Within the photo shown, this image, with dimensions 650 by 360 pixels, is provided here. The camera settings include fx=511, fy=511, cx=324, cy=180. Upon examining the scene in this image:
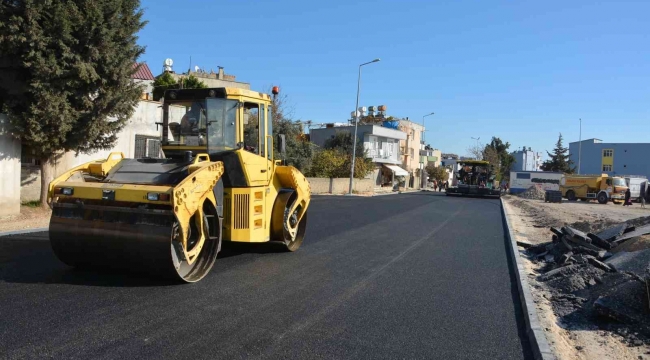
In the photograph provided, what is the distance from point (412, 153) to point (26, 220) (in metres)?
66.3

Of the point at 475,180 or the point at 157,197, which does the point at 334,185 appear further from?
the point at 157,197

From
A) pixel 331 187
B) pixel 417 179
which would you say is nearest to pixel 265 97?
pixel 331 187

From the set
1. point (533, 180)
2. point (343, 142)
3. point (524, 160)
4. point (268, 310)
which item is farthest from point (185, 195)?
point (524, 160)

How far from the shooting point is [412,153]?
75375 millimetres

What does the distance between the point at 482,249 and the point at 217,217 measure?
6.74 meters

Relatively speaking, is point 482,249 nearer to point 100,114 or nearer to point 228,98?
point 228,98

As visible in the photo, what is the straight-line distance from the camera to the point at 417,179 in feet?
248

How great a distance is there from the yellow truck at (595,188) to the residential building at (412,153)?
24.6m

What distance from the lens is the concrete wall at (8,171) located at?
12.4 m

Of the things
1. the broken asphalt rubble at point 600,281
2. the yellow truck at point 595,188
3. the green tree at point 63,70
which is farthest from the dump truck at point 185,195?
the yellow truck at point 595,188

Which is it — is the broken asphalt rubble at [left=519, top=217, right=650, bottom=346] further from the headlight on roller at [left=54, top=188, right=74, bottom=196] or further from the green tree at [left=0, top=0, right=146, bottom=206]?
the green tree at [left=0, top=0, right=146, bottom=206]

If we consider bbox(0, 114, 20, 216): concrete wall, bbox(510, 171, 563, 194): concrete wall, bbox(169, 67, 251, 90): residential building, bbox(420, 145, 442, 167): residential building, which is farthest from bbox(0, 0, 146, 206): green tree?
bbox(420, 145, 442, 167): residential building

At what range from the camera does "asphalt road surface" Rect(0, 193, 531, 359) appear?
4590 mm

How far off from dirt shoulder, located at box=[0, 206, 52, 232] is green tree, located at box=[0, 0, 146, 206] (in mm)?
630
